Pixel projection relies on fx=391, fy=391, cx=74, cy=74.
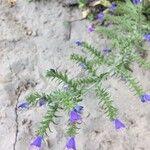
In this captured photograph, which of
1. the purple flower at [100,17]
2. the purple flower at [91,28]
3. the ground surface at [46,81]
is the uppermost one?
the purple flower at [100,17]

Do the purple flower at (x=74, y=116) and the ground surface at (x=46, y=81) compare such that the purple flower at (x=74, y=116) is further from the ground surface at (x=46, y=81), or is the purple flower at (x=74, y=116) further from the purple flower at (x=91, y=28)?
the purple flower at (x=91, y=28)

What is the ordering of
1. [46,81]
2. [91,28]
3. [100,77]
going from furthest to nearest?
[91,28]
[46,81]
[100,77]

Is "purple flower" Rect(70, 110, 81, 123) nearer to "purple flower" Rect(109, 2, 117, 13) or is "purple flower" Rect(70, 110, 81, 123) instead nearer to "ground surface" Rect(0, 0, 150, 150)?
"ground surface" Rect(0, 0, 150, 150)

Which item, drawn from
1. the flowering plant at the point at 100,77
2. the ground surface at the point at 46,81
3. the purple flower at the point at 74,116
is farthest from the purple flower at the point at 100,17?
the purple flower at the point at 74,116

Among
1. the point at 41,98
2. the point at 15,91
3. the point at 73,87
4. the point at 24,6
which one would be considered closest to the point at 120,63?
the point at 73,87

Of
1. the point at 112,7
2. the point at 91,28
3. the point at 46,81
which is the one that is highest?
the point at 112,7

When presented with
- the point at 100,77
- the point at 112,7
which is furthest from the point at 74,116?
the point at 112,7

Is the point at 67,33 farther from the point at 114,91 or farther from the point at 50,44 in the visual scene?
the point at 114,91

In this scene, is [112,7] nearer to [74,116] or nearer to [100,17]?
[100,17]
